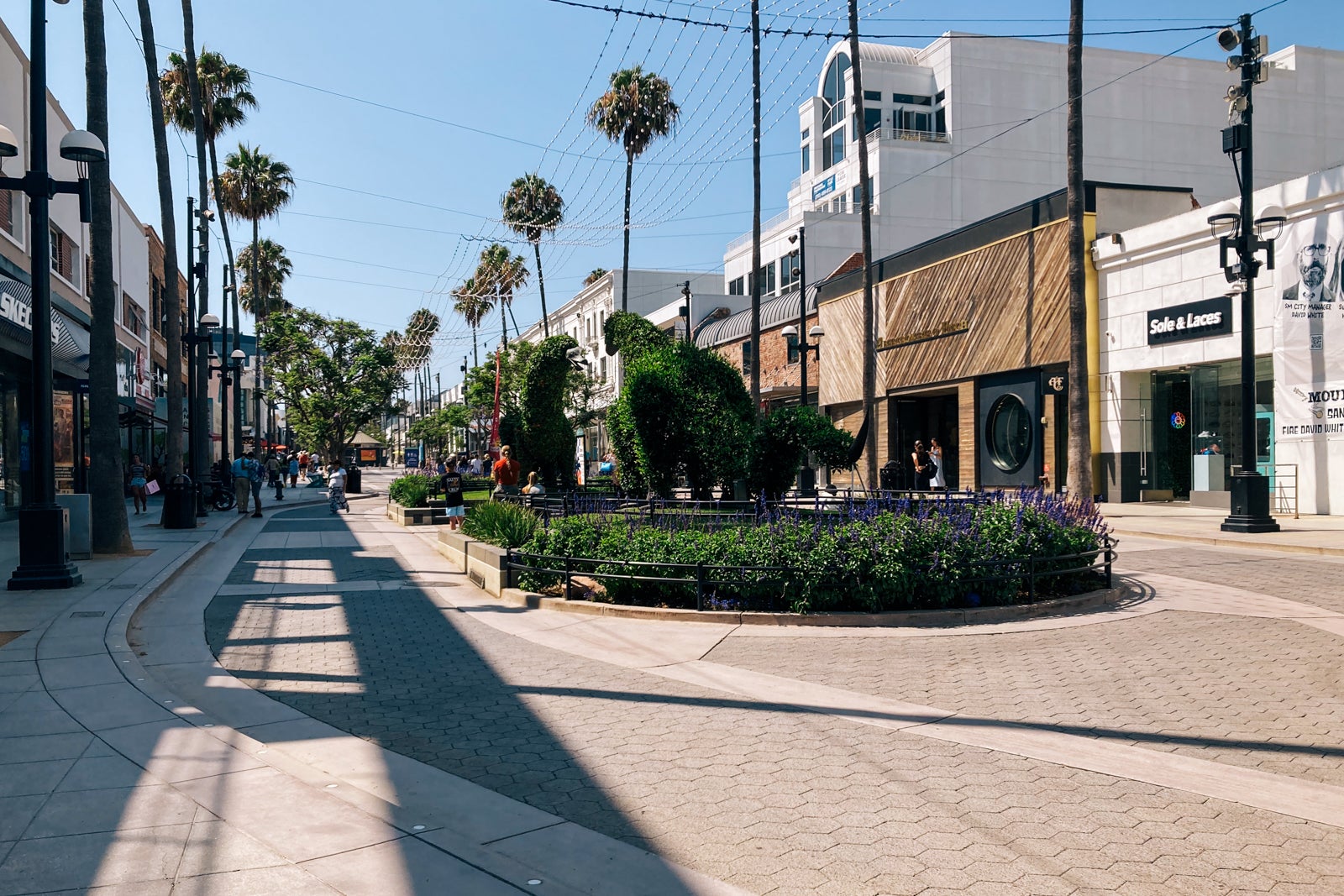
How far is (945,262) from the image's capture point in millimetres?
32969

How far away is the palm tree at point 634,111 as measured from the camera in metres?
38.7

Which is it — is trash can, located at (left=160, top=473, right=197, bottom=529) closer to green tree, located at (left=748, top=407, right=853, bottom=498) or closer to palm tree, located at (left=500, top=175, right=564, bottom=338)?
green tree, located at (left=748, top=407, right=853, bottom=498)

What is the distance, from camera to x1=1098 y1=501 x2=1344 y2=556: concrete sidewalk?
621 inches

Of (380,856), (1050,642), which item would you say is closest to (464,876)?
(380,856)

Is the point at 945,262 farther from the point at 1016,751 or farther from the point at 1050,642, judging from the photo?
the point at 1016,751

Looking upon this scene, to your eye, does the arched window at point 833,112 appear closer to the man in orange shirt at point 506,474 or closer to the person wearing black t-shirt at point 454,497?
the person wearing black t-shirt at point 454,497

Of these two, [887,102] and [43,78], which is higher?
[887,102]

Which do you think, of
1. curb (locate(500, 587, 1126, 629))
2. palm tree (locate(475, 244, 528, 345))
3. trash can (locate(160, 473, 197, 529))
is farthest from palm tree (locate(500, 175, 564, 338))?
curb (locate(500, 587, 1126, 629))

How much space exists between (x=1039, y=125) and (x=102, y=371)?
44624mm

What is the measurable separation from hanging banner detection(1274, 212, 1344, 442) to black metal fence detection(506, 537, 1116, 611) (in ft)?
43.4

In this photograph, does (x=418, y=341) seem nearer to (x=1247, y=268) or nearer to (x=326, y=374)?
(x=326, y=374)

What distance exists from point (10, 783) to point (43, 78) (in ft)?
33.7

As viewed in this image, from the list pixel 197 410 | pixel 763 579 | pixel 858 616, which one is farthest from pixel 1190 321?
pixel 197 410

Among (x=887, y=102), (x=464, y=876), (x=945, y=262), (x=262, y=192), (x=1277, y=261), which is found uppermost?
(x=887, y=102)
